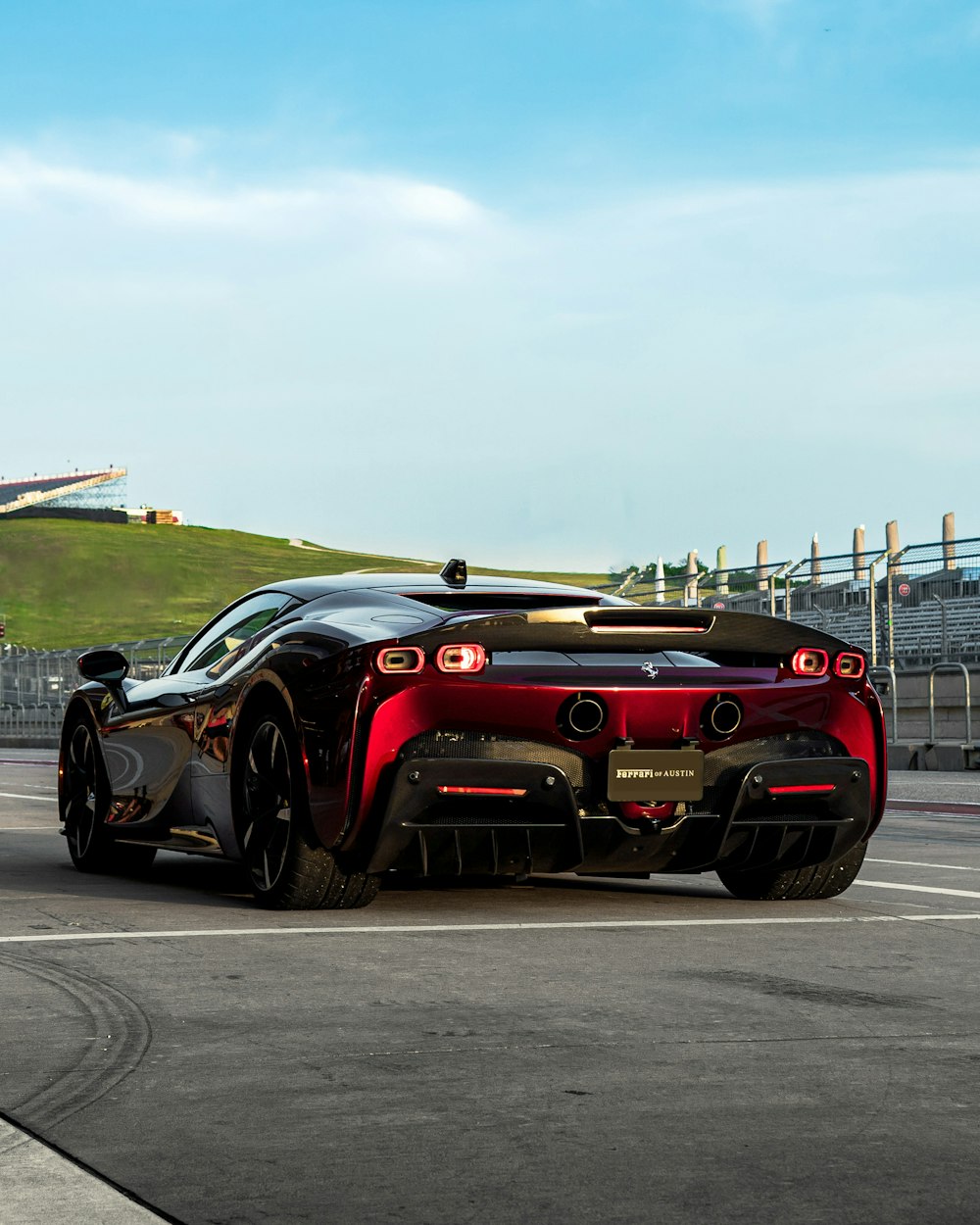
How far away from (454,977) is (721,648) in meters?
2.02

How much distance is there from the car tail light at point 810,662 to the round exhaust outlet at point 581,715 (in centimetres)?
89

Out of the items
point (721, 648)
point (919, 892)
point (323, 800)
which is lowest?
point (919, 892)

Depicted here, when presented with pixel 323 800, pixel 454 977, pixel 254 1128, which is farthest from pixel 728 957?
pixel 254 1128

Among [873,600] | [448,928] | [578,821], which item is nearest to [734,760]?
[578,821]

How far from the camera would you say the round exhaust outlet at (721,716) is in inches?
285

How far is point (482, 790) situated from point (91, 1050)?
2.35 m

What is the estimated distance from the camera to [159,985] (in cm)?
576

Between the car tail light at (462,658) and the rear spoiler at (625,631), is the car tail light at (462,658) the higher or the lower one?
the lower one

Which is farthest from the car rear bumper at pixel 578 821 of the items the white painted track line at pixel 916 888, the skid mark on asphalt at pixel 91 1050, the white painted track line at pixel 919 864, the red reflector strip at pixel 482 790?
the white painted track line at pixel 919 864

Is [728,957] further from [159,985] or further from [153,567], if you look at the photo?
[153,567]

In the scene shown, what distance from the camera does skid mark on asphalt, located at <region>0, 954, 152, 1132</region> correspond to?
4180mm

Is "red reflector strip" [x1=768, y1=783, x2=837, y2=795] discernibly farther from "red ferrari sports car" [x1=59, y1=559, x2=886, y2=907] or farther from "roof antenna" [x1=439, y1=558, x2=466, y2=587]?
"roof antenna" [x1=439, y1=558, x2=466, y2=587]

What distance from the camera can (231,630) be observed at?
8781mm

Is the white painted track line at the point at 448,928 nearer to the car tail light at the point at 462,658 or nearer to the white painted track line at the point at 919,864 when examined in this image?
the car tail light at the point at 462,658
